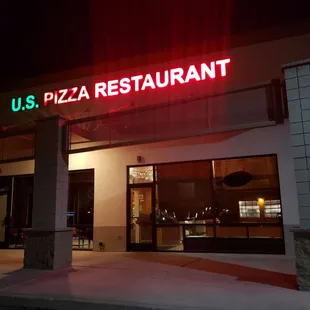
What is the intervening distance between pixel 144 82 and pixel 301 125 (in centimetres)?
712

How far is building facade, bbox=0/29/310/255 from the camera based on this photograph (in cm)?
1058

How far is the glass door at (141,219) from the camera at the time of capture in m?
12.0

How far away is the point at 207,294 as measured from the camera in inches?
234

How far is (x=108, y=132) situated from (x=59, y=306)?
7.43m

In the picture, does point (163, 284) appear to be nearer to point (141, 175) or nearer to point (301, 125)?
point (301, 125)

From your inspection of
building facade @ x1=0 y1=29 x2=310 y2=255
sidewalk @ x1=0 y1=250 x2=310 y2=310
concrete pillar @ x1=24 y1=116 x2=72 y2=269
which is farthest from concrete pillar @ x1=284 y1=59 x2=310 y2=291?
concrete pillar @ x1=24 y1=116 x2=72 y2=269

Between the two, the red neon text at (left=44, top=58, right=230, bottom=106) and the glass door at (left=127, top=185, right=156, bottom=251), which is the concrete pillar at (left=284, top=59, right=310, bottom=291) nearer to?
the red neon text at (left=44, top=58, right=230, bottom=106)

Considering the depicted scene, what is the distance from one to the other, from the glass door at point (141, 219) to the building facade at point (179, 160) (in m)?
0.04

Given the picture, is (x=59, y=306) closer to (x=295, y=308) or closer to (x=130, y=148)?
(x=295, y=308)

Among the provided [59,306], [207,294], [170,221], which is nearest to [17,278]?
[59,306]

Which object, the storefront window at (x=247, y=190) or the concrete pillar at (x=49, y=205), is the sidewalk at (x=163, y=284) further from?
the storefront window at (x=247, y=190)

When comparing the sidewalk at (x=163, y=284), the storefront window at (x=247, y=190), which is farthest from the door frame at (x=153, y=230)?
the storefront window at (x=247, y=190)

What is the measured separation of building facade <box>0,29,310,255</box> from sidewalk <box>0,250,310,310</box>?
1447 mm

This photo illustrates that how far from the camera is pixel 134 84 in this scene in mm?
12594
